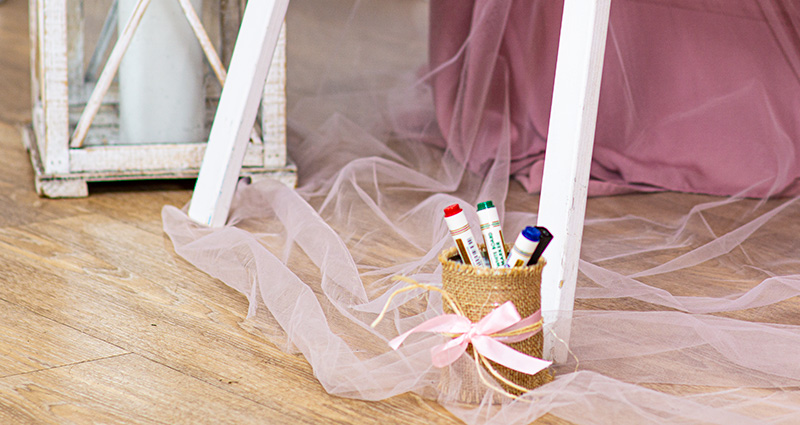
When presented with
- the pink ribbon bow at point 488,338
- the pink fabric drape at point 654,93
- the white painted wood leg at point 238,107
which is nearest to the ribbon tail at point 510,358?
the pink ribbon bow at point 488,338

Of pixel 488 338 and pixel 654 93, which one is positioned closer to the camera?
pixel 488 338

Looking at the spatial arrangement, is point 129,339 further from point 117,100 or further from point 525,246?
point 117,100

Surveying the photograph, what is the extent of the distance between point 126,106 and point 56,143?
0.14m

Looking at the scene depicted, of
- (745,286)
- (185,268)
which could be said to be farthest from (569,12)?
(185,268)

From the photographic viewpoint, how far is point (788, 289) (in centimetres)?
100

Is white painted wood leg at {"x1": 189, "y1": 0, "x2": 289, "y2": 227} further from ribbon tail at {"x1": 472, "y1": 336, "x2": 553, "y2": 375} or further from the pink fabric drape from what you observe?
ribbon tail at {"x1": 472, "y1": 336, "x2": 553, "y2": 375}

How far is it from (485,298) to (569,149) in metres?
0.18

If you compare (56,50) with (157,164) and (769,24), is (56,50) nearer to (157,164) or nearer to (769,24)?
(157,164)

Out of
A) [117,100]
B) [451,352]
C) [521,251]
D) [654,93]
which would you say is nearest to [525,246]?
[521,251]

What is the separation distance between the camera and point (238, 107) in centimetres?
120

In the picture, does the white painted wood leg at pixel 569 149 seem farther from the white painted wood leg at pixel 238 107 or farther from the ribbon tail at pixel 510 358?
the white painted wood leg at pixel 238 107

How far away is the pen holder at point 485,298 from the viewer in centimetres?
72

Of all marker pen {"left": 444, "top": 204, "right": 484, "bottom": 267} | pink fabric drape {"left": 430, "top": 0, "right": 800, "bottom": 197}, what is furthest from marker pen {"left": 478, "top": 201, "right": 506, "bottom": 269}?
pink fabric drape {"left": 430, "top": 0, "right": 800, "bottom": 197}

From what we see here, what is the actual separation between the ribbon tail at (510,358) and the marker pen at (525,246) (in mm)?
78
